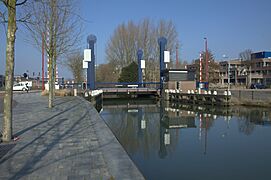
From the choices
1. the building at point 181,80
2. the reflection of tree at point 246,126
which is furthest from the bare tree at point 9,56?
the building at point 181,80

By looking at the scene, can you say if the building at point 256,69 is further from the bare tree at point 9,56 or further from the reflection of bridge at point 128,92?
the bare tree at point 9,56

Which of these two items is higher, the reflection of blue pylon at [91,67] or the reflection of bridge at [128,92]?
the reflection of blue pylon at [91,67]

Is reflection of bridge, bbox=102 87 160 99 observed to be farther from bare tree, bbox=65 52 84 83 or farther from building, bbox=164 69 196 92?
bare tree, bbox=65 52 84 83

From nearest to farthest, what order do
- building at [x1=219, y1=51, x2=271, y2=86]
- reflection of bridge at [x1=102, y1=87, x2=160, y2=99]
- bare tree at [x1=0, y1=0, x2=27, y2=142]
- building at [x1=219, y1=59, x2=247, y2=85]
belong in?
bare tree at [x1=0, y1=0, x2=27, y2=142]
reflection of bridge at [x1=102, y1=87, x2=160, y2=99]
building at [x1=219, y1=51, x2=271, y2=86]
building at [x1=219, y1=59, x2=247, y2=85]

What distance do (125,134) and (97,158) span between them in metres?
6.77

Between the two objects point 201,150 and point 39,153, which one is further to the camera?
point 201,150

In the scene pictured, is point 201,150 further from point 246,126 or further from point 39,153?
point 246,126

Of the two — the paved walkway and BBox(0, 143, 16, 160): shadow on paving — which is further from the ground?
BBox(0, 143, 16, 160): shadow on paving

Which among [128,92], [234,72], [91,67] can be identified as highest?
[234,72]

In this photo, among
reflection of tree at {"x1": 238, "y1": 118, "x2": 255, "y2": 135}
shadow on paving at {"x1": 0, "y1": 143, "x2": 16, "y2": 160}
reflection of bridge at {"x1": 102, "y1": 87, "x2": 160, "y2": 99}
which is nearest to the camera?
shadow on paving at {"x1": 0, "y1": 143, "x2": 16, "y2": 160}

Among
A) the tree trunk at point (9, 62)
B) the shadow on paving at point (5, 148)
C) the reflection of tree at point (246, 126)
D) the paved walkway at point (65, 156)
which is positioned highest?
the tree trunk at point (9, 62)

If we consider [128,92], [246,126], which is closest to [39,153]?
[246,126]

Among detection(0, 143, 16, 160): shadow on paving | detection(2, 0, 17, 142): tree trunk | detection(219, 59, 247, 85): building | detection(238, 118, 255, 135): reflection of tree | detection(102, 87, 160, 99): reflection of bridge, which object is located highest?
detection(219, 59, 247, 85): building

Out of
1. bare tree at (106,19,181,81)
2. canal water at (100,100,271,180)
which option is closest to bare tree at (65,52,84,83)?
bare tree at (106,19,181,81)
